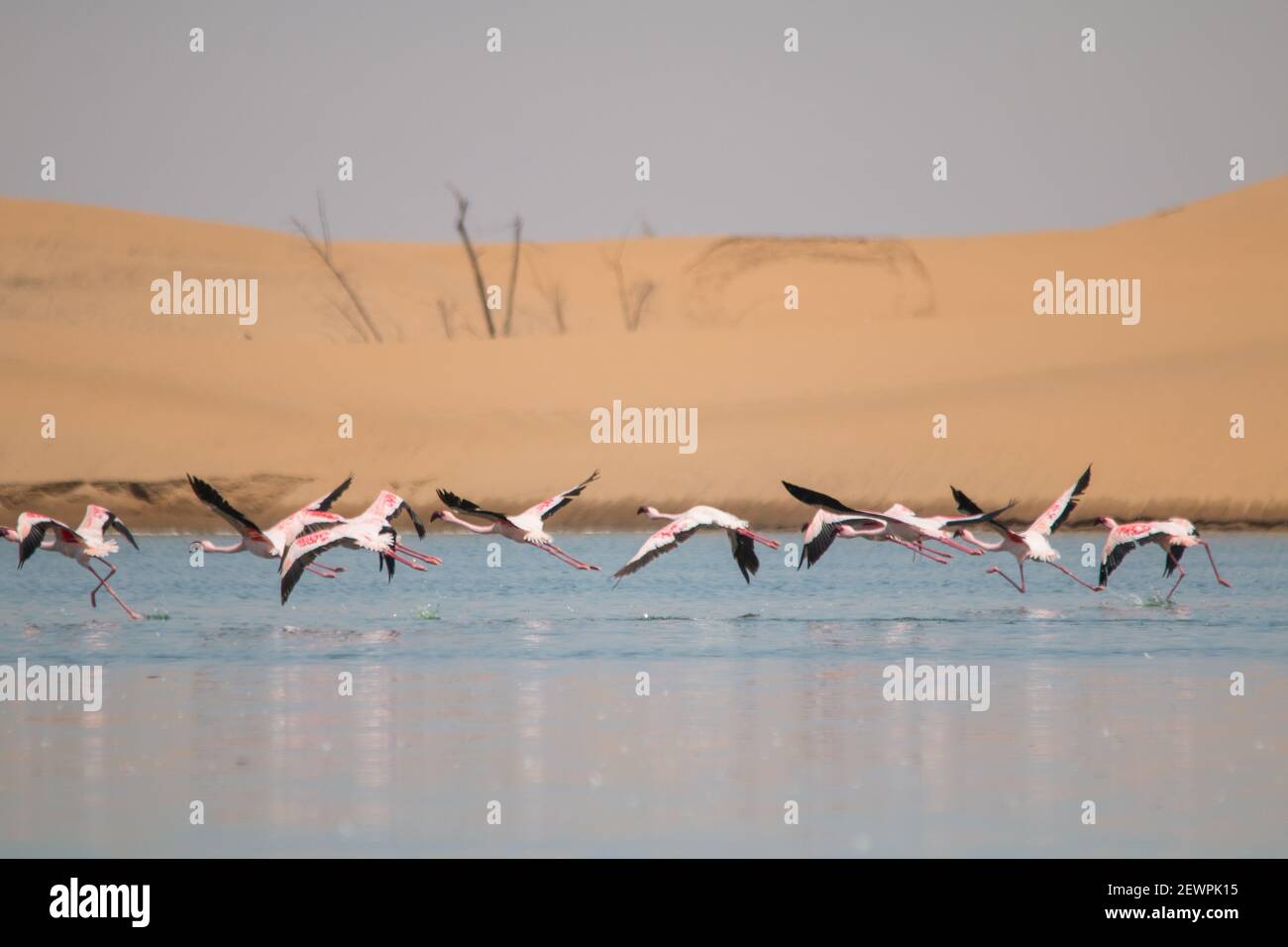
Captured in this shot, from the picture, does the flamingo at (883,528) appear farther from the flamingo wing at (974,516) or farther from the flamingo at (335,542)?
the flamingo at (335,542)

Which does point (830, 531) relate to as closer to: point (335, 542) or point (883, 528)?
point (883, 528)

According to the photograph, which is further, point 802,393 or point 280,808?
point 802,393

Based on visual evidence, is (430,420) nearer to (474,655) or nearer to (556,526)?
(556,526)

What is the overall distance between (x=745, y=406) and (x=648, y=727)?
32.9 m

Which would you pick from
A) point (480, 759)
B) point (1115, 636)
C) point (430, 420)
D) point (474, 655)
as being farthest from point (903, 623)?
point (430, 420)

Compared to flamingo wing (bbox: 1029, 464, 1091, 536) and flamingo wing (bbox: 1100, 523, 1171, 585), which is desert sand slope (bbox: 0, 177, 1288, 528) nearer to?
flamingo wing (bbox: 1029, 464, 1091, 536)

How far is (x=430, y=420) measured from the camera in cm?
4491

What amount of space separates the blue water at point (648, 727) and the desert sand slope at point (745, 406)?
14957 mm

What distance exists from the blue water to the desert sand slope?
589 inches

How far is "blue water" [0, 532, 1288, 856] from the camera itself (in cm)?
1003

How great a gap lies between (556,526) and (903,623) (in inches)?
695

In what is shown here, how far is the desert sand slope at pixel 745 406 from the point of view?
38.4 metres
